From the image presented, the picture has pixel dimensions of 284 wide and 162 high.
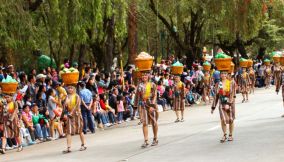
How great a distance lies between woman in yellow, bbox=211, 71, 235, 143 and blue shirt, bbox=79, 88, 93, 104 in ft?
16.2

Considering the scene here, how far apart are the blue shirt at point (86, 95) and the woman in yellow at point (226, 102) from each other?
16.2 ft

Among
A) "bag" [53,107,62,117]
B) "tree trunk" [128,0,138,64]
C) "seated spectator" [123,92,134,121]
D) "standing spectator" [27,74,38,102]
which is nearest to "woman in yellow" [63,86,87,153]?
"bag" [53,107,62,117]

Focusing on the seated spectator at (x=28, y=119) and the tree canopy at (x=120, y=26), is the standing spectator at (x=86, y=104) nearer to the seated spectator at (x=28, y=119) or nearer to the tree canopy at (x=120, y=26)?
the seated spectator at (x=28, y=119)

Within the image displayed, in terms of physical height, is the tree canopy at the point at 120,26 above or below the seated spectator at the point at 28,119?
above

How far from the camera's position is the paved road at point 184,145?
12.7 meters

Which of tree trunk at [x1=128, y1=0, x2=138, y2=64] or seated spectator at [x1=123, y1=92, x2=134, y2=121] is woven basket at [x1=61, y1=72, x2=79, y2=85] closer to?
seated spectator at [x1=123, y1=92, x2=134, y2=121]

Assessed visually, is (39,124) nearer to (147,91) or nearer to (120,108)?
(147,91)

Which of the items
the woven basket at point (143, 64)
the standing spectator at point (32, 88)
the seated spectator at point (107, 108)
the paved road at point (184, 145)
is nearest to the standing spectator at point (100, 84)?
the seated spectator at point (107, 108)

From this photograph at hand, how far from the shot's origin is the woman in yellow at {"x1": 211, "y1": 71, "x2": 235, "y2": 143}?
14766mm

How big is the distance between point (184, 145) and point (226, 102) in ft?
4.93

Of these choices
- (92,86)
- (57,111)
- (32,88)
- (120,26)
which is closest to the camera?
(57,111)

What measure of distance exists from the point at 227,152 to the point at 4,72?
969cm

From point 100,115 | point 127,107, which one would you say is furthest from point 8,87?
point 127,107

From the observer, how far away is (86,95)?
18828 millimetres
